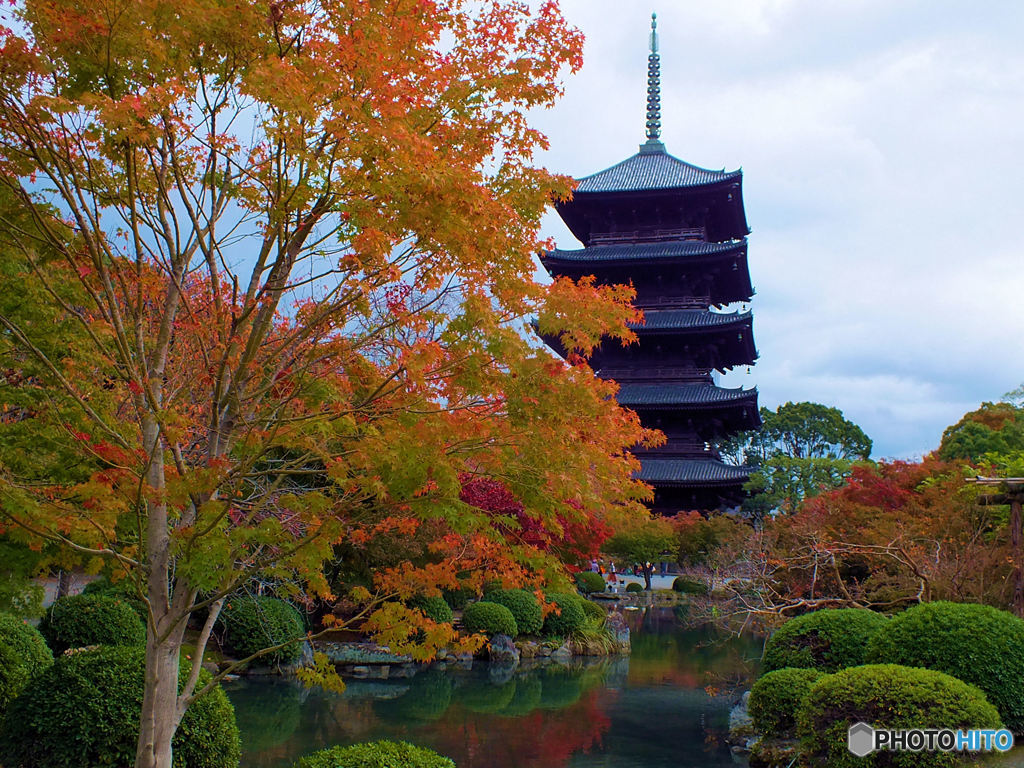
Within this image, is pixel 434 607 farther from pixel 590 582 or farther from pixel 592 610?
pixel 590 582

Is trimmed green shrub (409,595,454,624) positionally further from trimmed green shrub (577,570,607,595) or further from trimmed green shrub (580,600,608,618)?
trimmed green shrub (577,570,607,595)

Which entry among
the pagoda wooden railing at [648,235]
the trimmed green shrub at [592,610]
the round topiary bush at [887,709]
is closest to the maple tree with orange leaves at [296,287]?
the round topiary bush at [887,709]

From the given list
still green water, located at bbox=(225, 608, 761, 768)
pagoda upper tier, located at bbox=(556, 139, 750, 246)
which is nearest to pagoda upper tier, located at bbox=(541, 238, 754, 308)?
pagoda upper tier, located at bbox=(556, 139, 750, 246)

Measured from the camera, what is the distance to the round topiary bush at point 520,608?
18625 millimetres

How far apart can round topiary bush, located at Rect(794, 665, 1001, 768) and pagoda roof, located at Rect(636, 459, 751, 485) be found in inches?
925

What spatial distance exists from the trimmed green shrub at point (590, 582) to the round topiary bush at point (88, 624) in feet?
55.4

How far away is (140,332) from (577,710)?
9972 mm

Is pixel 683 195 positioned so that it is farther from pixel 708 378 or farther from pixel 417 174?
pixel 417 174

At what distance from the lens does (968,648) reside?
7574 millimetres

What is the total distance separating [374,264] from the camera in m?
4.39

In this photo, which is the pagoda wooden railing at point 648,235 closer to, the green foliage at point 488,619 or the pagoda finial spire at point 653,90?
the pagoda finial spire at point 653,90

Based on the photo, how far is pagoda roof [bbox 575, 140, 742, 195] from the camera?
32.3 m

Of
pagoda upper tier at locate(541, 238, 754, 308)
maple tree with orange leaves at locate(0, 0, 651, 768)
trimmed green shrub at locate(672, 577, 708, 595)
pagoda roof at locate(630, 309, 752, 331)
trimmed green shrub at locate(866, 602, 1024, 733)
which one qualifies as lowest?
trimmed green shrub at locate(672, 577, 708, 595)

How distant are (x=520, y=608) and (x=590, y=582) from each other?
10218 mm
